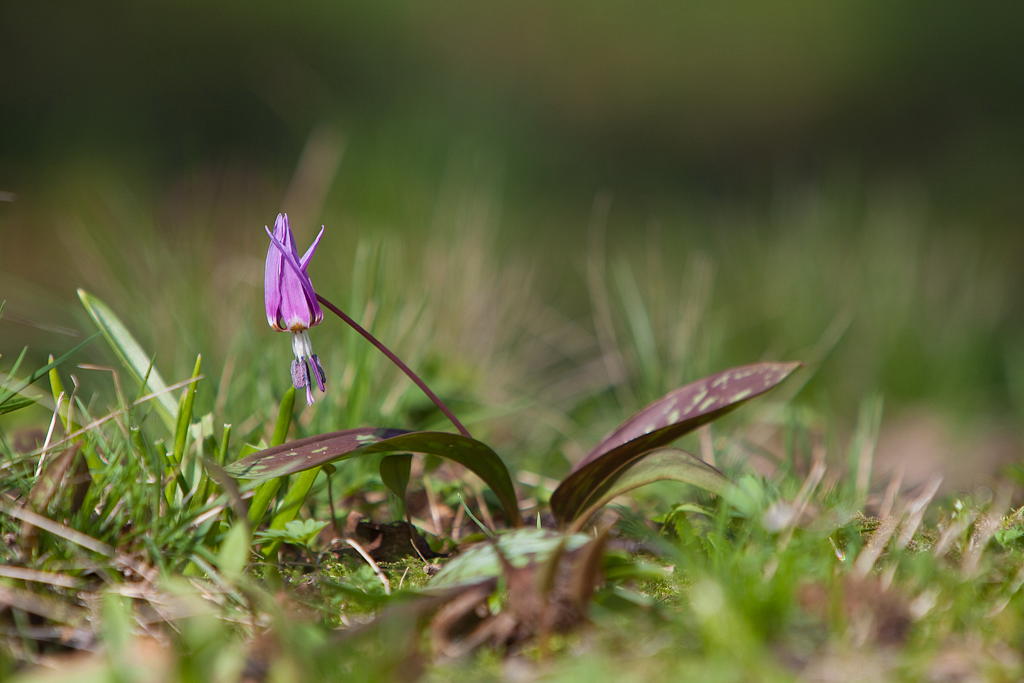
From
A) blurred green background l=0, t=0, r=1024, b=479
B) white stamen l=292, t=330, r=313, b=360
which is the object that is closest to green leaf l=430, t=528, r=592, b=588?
white stamen l=292, t=330, r=313, b=360

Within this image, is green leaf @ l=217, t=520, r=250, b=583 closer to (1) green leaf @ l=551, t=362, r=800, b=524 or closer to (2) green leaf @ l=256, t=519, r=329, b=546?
(2) green leaf @ l=256, t=519, r=329, b=546

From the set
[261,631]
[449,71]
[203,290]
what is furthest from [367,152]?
[261,631]

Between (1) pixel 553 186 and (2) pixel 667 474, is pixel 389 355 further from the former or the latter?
(1) pixel 553 186

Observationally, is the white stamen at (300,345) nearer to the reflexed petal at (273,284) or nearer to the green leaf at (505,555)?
the reflexed petal at (273,284)

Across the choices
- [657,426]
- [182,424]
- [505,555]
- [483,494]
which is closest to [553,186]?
[483,494]

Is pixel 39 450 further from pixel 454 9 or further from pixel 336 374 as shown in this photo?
pixel 454 9

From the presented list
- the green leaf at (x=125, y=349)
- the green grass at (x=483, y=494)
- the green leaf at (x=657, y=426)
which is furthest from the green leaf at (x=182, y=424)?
the green leaf at (x=657, y=426)

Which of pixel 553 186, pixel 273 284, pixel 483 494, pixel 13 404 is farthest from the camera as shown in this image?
pixel 553 186
